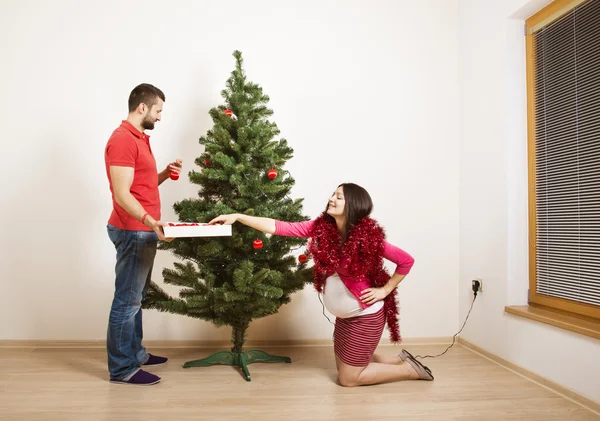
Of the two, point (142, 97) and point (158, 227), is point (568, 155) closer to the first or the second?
point (158, 227)

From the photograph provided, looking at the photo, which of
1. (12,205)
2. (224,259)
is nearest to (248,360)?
(224,259)

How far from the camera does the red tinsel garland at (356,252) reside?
251cm

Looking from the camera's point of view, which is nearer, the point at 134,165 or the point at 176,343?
the point at 134,165

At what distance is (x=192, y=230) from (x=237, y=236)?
0.45 metres

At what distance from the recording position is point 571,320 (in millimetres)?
2494

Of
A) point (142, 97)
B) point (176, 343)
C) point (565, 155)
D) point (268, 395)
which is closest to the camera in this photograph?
point (268, 395)

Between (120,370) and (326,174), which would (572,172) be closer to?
(326,174)

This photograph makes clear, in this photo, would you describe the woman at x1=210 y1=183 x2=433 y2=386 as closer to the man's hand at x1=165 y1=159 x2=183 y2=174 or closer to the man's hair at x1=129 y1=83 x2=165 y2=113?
the man's hand at x1=165 y1=159 x2=183 y2=174

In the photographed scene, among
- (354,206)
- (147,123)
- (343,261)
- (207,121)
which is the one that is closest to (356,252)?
(343,261)

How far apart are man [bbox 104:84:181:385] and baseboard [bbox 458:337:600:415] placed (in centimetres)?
222

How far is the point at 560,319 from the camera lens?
2.54 meters

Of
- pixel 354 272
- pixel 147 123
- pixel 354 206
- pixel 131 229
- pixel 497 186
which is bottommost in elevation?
pixel 354 272

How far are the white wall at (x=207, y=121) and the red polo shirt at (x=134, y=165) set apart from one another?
0.81 meters

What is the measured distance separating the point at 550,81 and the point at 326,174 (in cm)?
167
